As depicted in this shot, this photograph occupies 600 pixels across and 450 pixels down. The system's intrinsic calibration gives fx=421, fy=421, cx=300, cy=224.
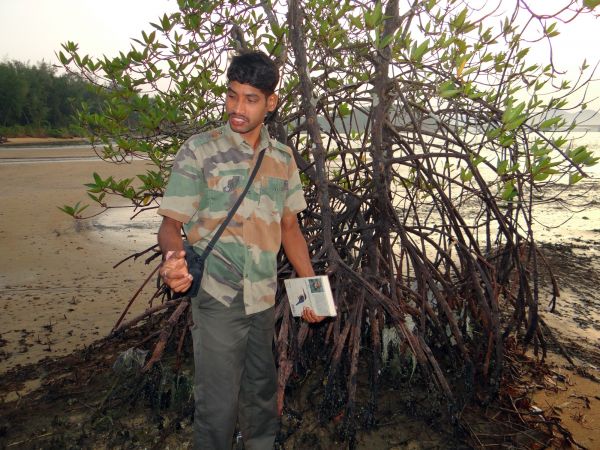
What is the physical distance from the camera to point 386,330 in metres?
2.95

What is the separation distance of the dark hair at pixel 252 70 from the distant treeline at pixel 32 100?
3435cm

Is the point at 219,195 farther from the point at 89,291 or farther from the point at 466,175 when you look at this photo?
the point at 89,291

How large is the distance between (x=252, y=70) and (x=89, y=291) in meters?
3.74

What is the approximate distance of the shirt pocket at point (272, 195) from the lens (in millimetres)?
1791

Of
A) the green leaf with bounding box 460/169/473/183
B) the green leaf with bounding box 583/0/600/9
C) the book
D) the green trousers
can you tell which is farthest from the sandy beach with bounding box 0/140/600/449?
the green leaf with bounding box 583/0/600/9

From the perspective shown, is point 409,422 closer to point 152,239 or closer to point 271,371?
point 271,371

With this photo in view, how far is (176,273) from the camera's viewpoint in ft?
4.73

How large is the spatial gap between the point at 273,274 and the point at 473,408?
70.8 inches

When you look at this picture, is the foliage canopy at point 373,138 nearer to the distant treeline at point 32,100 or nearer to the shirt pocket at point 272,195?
the shirt pocket at point 272,195

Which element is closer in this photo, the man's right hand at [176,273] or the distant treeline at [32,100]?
the man's right hand at [176,273]

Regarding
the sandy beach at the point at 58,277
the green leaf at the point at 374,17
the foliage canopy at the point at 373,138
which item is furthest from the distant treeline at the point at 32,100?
the green leaf at the point at 374,17

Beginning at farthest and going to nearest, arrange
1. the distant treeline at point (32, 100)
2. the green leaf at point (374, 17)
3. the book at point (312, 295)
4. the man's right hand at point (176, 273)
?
the distant treeline at point (32, 100) < the green leaf at point (374, 17) < the book at point (312, 295) < the man's right hand at point (176, 273)

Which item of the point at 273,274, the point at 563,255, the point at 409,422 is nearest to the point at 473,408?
the point at 409,422

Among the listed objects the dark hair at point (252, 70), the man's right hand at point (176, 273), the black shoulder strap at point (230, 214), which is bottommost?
the man's right hand at point (176, 273)
